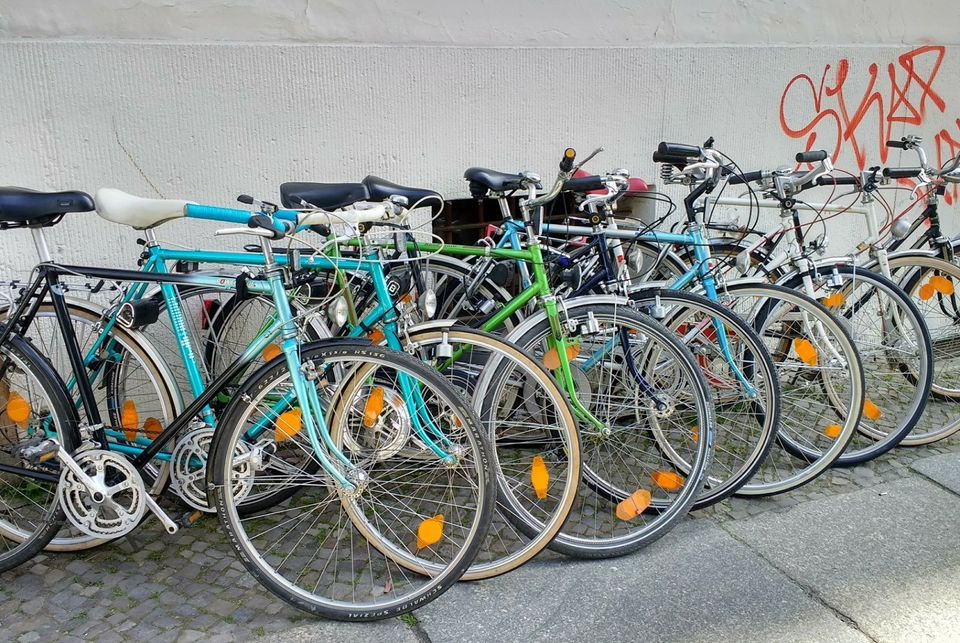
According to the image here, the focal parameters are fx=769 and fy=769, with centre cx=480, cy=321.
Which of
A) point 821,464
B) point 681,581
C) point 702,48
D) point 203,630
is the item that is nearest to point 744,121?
point 702,48

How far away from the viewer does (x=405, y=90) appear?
3709mm

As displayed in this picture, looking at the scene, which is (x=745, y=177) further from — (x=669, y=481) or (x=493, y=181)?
(x=669, y=481)

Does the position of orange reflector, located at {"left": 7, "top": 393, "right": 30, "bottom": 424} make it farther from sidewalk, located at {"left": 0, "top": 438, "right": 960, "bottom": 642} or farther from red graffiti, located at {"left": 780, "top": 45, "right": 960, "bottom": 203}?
red graffiti, located at {"left": 780, "top": 45, "right": 960, "bottom": 203}

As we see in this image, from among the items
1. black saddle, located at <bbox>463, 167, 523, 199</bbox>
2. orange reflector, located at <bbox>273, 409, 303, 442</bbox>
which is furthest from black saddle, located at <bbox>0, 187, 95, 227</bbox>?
black saddle, located at <bbox>463, 167, 523, 199</bbox>

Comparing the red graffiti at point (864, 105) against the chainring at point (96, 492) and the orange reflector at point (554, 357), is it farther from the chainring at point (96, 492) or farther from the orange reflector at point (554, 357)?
the chainring at point (96, 492)

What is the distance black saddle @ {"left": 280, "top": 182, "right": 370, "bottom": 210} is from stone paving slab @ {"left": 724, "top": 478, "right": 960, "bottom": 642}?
2000 millimetres

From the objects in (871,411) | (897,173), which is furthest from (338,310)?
Result: (897,173)

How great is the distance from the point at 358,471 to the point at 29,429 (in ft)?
4.43

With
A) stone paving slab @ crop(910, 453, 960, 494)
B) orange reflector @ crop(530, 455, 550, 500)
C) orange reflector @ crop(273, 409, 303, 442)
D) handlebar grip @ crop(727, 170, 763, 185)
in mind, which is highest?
handlebar grip @ crop(727, 170, 763, 185)

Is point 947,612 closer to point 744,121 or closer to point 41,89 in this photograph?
point 744,121

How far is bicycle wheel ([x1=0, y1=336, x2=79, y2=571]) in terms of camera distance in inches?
103

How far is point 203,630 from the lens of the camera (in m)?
2.49

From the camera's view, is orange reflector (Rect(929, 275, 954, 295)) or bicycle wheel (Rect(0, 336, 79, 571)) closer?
bicycle wheel (Rect(0, 336, 79, 571))

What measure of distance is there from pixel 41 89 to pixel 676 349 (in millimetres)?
2716
